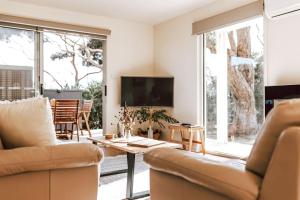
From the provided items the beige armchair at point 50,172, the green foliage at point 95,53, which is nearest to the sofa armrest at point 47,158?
the beige armchair at point 50,172

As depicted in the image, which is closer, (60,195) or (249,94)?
(60,195)

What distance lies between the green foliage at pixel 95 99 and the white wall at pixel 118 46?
1.88 m

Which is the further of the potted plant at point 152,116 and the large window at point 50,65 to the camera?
the potted plant at point 152,116

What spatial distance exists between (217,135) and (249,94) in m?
0.85

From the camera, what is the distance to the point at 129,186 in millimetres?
2375

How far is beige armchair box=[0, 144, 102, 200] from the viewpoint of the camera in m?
1.34

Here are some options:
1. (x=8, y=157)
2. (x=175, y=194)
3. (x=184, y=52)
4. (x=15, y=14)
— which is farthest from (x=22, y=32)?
(x=175, y=194)

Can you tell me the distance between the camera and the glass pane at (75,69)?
6.23 metres

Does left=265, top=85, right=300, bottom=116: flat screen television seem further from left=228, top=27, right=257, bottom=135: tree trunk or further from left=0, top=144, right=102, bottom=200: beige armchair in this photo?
left=0, top=144, right=102, bottom=200: beige armchair

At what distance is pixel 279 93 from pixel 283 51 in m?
0.54

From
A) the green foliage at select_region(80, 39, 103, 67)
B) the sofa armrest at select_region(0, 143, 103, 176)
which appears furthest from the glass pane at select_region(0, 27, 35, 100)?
the sofa armrest at select_region(0, 143, 103, 176)

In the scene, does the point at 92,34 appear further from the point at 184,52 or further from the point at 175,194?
the point at 175,194

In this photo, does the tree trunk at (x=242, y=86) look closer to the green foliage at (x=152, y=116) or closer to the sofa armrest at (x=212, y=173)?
the green foliage at (x=152, y=116)

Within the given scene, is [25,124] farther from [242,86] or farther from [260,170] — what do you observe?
[242,86]
